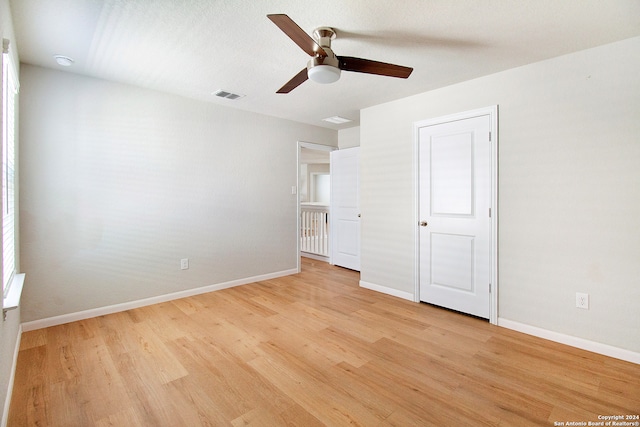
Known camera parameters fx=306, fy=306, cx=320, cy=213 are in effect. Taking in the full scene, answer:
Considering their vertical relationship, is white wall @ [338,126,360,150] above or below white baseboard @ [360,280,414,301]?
above

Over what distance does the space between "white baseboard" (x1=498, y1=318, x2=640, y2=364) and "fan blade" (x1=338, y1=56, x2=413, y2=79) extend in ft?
7.86

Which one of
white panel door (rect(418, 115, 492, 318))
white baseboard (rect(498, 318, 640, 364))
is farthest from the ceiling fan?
white baseboard (rect(498, 318, 640, 364))

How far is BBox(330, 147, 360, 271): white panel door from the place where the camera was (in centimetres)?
495

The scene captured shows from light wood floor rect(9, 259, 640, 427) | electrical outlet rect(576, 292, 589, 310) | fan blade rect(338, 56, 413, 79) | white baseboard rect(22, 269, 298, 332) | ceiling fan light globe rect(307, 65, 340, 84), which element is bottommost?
light wood floor rect(9, 259, 640, 427)

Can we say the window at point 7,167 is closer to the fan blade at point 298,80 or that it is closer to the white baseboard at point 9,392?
the white baseboard at point 9,392

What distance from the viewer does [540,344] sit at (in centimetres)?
250

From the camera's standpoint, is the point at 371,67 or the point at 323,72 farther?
the point at 371,67

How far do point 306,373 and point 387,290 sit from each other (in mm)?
1980

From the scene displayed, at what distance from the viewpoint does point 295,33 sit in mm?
1776

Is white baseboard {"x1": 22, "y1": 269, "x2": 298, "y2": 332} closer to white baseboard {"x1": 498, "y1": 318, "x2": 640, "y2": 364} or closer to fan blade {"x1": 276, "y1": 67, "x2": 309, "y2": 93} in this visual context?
fan blade {"x1": 276, "y1": 67, "x2": 309, "y2": 93}

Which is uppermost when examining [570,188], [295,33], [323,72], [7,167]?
[295,33]

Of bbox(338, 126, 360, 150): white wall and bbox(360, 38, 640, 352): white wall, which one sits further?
bbox(338, 126, 360, 150): white wall

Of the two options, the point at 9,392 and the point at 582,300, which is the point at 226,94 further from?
the point at 582,300

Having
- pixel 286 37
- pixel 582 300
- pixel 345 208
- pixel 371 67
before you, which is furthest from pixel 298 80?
pixel 345 208
